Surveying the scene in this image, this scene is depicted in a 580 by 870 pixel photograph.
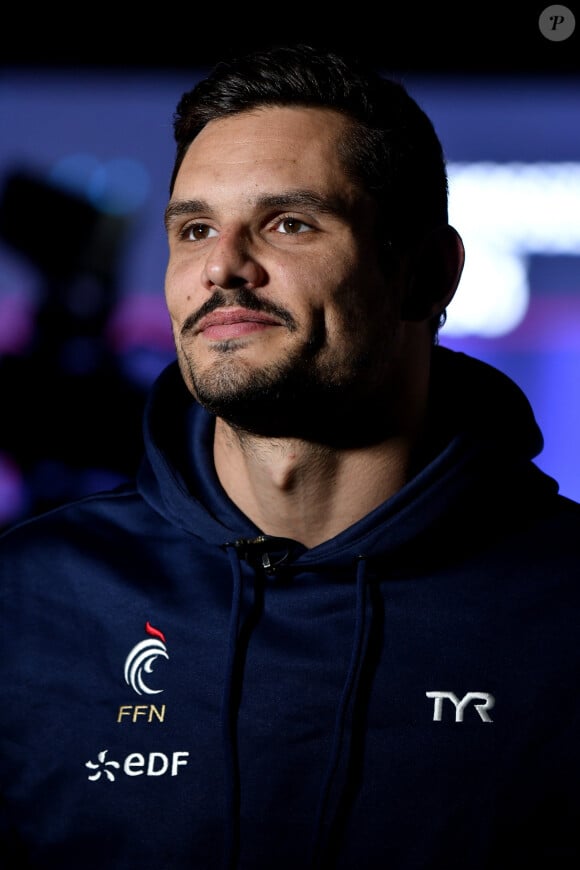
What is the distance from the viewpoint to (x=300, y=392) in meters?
1.22

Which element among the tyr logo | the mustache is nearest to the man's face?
the mustache

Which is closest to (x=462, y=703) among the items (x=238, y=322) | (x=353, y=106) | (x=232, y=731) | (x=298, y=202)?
(x=232, y=731)

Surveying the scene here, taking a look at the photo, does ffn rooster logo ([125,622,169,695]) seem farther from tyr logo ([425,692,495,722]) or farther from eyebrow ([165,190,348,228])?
eyebrow ([165,190,348,228])

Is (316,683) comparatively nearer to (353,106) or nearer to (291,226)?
(291,226)

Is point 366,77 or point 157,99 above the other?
point 157,99

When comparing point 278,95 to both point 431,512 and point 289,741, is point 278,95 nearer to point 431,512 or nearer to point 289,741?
point 431,512

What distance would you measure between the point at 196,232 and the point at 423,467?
0.44m

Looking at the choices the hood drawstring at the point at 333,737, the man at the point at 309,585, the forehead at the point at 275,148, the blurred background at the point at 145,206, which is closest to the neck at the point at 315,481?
the man at the point at 309,585

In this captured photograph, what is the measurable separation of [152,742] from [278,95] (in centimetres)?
83

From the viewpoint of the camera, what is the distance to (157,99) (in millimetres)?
2010

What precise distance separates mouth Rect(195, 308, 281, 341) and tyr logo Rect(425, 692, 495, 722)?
48 cm

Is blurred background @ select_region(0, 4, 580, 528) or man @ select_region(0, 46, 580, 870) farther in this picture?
blurred background @ select_region(0, 4, 580, 528)

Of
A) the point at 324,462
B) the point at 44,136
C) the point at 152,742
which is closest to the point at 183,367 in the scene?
the point at 324,462

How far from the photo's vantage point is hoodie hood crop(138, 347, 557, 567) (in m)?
1.27
